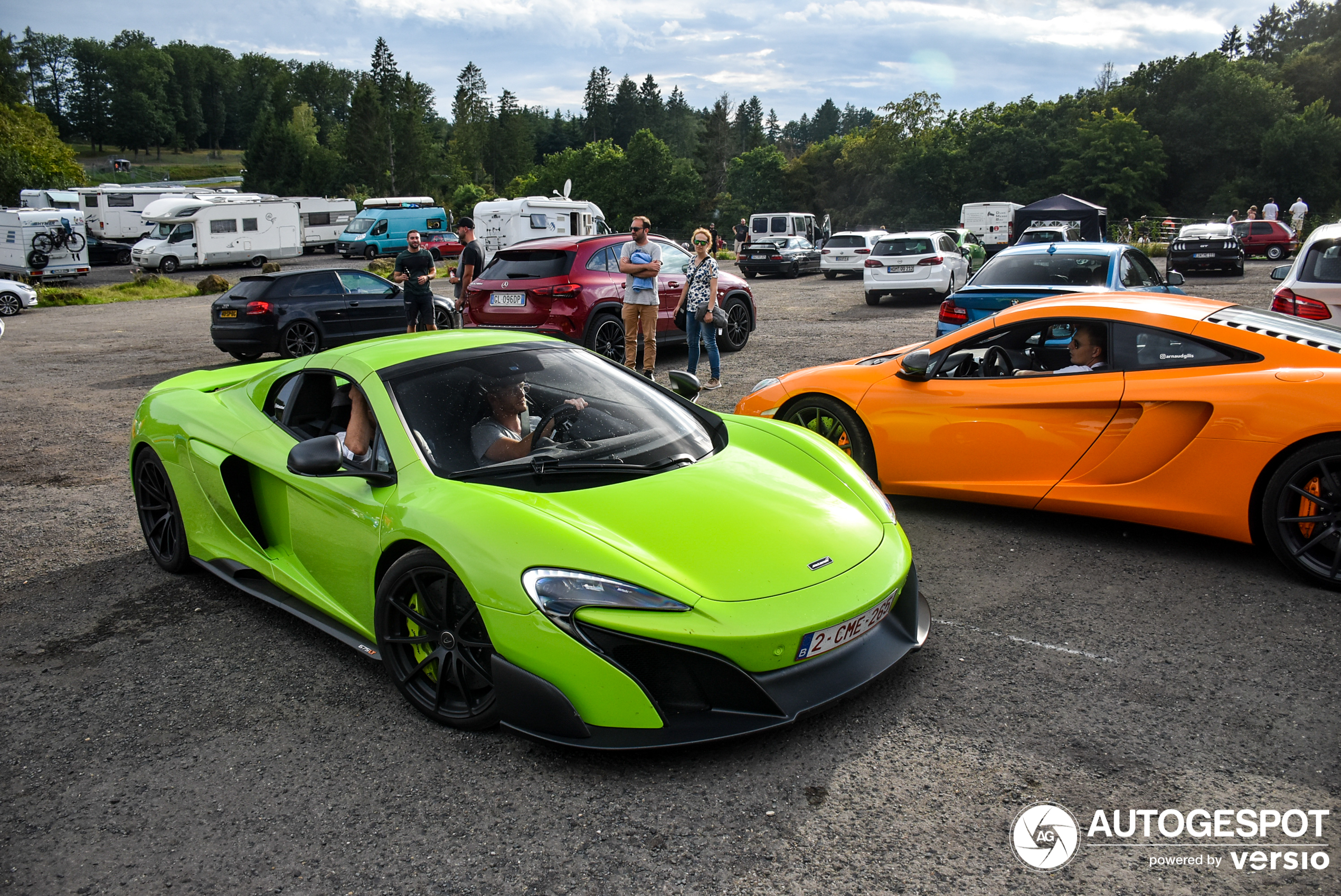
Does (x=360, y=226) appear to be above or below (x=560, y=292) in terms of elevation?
above

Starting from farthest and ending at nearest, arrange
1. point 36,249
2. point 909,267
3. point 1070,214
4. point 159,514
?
1. point 1070,214
2. point 36,249
3. point 909,267
4. point 159,514

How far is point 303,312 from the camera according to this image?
46.1ft

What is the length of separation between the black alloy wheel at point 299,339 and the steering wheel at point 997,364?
422 inches

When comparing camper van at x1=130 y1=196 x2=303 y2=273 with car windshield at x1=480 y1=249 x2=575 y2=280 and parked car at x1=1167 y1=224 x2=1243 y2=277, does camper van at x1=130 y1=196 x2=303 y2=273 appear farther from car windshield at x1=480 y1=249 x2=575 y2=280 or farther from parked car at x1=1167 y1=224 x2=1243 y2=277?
parked car at x1=1167 y1=224 x2=1243 y2=277

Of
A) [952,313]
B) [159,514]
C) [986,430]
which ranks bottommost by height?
[159,514]

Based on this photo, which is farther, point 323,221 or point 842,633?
point 323,221

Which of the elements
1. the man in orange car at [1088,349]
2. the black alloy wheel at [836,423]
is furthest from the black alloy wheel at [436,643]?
the man in orange car at [1088,349]

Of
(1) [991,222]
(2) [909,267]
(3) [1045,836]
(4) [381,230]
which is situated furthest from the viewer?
Result: (4) [381,230]

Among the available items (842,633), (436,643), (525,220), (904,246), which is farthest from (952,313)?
(525,220)

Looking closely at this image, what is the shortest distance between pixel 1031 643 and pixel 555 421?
2.23 meters

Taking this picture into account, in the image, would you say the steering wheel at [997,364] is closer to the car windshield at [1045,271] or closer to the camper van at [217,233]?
the car windshield at [1045,271]

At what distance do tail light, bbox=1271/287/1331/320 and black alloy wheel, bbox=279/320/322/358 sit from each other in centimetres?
1193

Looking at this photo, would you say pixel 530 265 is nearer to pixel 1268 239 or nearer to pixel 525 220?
pixel 525 220

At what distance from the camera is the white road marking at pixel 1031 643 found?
388 centimetres
